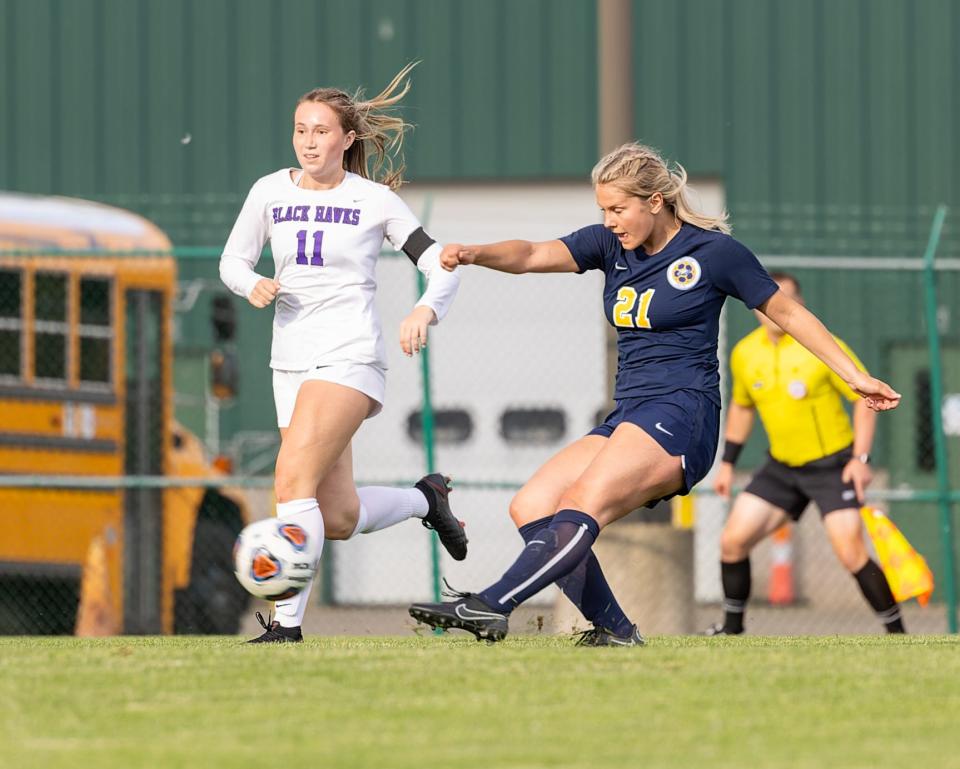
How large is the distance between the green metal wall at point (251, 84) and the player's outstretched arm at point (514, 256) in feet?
40.6

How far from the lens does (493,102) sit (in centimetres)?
1923

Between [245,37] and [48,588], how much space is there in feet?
27.2

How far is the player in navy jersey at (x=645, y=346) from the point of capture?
20.7 feet

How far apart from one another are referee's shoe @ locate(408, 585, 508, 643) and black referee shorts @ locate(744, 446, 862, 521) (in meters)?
4.57

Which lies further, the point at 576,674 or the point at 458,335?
the point at 458,335

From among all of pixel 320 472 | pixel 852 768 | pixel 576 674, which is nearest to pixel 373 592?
pixel 320 472

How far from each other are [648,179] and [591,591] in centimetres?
137

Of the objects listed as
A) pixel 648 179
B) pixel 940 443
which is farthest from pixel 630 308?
pixel 940 443

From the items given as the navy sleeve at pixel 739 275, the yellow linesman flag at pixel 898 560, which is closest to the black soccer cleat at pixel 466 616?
the navy sleeve at pixel 739 275

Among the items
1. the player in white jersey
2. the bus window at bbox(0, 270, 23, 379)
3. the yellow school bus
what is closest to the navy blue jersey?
the player in white jersey

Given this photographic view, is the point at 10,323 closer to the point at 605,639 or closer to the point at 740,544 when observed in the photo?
the point at 740,544

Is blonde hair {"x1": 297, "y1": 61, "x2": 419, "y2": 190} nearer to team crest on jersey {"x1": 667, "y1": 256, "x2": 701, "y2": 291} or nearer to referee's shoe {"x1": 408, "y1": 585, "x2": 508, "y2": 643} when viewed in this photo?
team crest on jersey {"x1": 667, "y1": 256, "x2": 701, "y2": 291}

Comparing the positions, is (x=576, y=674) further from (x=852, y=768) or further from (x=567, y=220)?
(x=567, y=220)

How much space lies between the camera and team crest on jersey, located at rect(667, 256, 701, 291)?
254 inches
